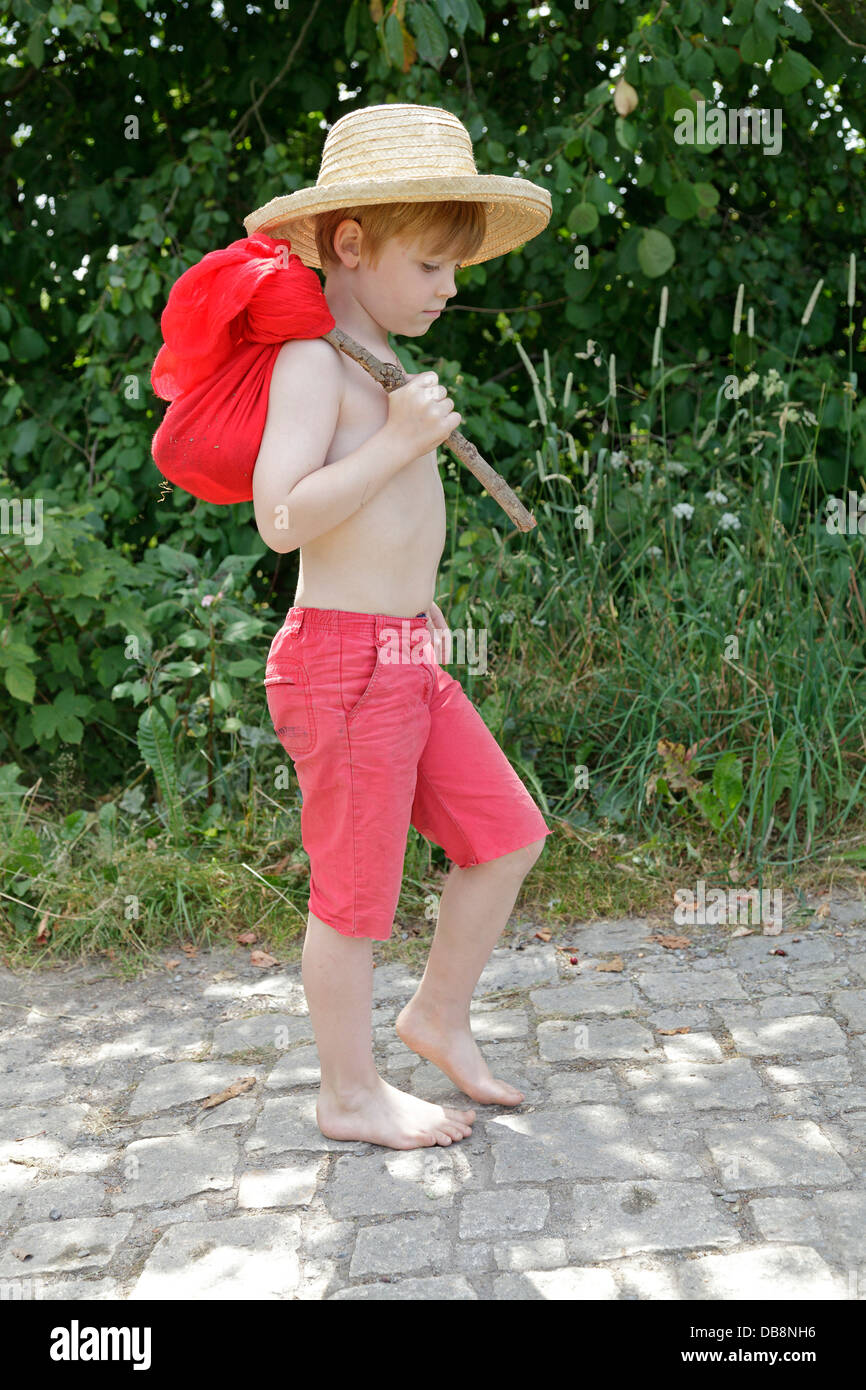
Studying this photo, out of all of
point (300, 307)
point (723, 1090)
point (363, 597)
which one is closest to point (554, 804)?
point (723, 1090)

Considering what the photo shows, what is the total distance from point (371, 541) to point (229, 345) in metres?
0.42

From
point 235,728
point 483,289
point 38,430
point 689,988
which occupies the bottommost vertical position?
point 689,988

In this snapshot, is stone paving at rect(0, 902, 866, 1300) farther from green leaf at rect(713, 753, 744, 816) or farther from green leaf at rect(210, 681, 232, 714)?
green leaf at rect(210, 681, 232, 714)

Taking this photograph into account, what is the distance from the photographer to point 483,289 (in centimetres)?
523

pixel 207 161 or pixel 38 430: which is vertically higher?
pixel 207 161

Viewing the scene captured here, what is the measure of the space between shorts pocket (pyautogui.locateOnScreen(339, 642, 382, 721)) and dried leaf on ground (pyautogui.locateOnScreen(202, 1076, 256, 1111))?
3.03 feet

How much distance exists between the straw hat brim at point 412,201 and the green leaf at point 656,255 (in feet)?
6.34

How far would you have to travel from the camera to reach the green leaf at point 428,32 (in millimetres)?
3838

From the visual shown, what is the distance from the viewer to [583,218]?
4156mm

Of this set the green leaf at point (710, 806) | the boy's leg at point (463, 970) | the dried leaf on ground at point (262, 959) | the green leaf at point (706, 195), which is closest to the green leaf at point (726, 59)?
the green leaf at point (706, 195)

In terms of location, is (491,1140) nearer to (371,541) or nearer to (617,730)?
(371,541)
